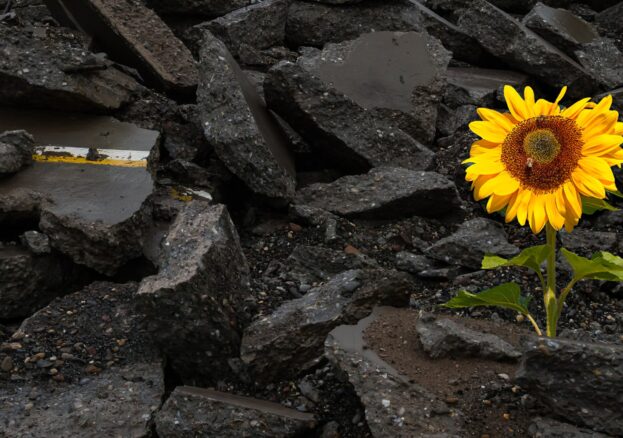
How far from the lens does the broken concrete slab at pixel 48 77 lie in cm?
525

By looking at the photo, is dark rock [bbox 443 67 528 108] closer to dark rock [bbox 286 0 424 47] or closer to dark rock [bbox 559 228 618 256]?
dark rock [bbox 286 0 424 47]

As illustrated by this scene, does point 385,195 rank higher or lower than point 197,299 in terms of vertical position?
higher

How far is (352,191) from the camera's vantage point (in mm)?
5156

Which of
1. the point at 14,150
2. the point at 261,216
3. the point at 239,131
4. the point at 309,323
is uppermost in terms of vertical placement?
the point at 239,131

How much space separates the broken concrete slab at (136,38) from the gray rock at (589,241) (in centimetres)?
272

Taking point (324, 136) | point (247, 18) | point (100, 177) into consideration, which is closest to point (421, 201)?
A: point (324, 136)

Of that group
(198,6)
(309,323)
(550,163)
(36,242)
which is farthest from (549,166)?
(198,6)

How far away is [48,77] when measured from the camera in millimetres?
5281

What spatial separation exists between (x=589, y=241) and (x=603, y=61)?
8.10 ft

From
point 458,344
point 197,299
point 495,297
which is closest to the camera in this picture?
point 495,297

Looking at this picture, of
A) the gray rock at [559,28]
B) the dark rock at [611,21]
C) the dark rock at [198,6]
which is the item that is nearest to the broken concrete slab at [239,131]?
the dark rock at [198,6]

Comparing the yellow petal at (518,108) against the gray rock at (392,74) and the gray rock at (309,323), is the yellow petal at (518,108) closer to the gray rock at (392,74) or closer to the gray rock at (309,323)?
the gray rock at (309,323)

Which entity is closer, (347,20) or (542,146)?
(542,146)

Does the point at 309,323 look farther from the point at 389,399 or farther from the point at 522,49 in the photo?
the point at 522,49
